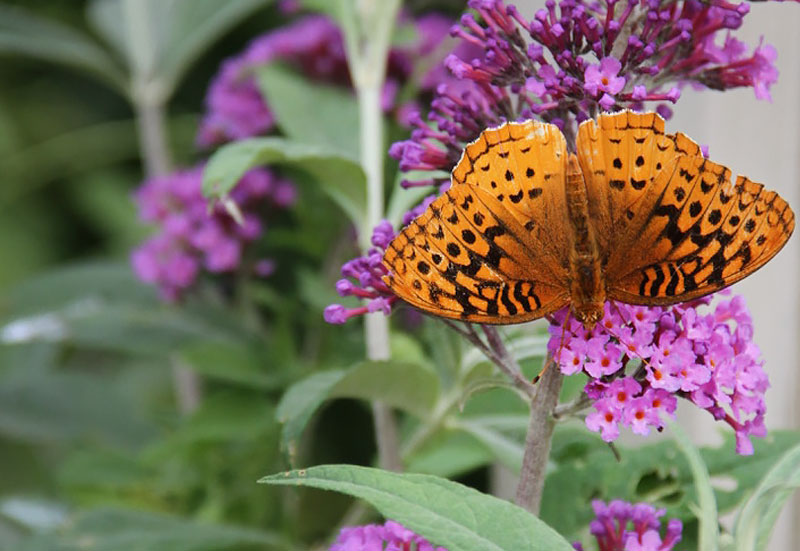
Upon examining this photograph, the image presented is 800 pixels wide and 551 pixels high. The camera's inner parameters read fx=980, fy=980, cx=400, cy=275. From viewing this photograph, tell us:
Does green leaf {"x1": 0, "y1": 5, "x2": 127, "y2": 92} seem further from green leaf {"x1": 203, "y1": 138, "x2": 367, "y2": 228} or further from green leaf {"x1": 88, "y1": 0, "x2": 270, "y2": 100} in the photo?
green leaf {"x1": 203, "y1": 138, "x2": 367, "y2": 228}

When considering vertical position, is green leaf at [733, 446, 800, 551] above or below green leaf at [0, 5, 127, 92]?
below

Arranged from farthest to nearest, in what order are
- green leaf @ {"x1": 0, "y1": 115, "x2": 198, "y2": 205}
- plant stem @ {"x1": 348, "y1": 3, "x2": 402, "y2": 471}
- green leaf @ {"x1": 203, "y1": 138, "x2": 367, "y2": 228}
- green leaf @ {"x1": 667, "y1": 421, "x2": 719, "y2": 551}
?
green leaf @ {"x1": 0, "y1": 115, "x2": 198, "y2": 205} < plant stem @ {"x1": 348, "y1": 3, "x2": 402, "y2": 471} < green leaf @ {"x1": 203, "y1": 138, "x2": 367, "y2": 228} < green leaf @ {"x1": 667, "y1": 421, "x2": 719, "y2": 551}

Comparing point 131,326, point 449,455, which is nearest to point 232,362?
point 131,326

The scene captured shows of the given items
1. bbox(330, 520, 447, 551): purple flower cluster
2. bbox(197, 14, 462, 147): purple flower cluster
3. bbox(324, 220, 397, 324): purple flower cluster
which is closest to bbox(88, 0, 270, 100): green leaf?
bbox(197, 14, 462, 147): purple flower cluster

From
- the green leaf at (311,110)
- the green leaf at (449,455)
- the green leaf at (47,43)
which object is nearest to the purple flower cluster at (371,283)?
the green leaf at (449,455)

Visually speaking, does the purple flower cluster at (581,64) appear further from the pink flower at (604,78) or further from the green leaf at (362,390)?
the green leaf at (362,390)

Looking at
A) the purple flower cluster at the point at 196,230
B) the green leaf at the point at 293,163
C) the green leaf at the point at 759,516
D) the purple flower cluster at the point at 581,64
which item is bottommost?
the green leaf at the point at 759,516

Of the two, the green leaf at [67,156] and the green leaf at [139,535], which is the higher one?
the green leaf at [67,156]
